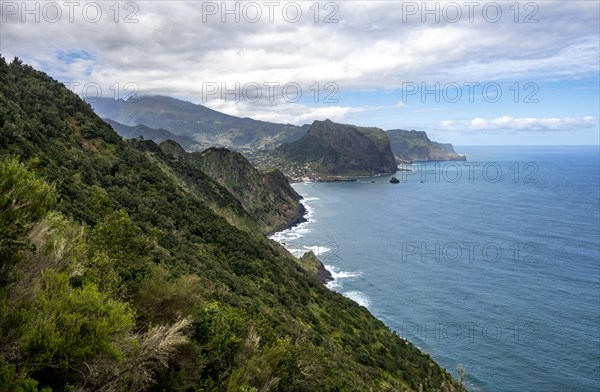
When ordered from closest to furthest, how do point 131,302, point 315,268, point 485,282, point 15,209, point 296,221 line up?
point 15,209 < point 131,302 < point 485,282 < point 315,268 < point 296,221

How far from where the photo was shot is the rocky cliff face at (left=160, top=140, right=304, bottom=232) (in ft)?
497

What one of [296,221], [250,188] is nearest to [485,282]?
[296,221]

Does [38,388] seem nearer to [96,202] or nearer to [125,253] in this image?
[125,253]

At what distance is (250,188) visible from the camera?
530 feet

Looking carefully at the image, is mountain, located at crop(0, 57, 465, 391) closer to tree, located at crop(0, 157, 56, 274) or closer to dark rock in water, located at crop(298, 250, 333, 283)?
tree, located at crop(0, 157, 56, 274)

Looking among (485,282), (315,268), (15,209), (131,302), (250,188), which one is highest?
(15,209)

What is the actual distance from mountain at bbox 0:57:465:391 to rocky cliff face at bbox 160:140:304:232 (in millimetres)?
93924

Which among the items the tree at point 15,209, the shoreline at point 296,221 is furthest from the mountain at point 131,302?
the shoreline at point 296,221

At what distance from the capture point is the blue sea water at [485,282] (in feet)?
198

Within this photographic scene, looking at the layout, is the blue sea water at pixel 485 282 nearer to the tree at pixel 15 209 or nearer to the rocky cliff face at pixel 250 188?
the rocky cliff face at pixel 250 188

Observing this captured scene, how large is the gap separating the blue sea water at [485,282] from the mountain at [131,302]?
17326 mm

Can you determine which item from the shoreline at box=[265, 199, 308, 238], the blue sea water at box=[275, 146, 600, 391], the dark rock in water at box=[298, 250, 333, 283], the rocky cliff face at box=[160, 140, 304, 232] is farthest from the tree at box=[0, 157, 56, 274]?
the rocky cliff face at box=[160, 140, 304, 232]

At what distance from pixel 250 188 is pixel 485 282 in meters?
96.4

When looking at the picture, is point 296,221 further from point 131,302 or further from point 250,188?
point 131,302
